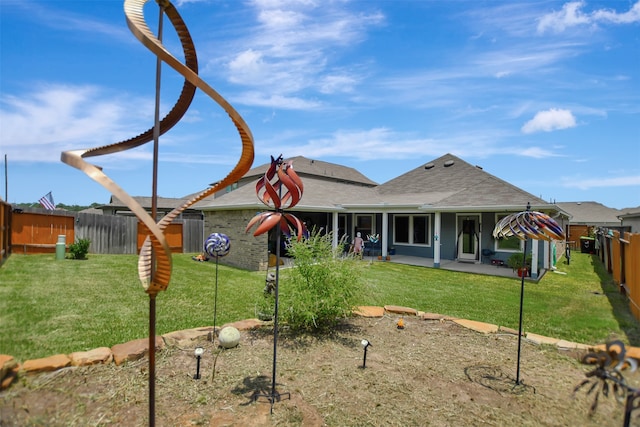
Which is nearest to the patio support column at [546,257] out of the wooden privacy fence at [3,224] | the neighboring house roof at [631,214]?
the neighboring house roof at [631,214]

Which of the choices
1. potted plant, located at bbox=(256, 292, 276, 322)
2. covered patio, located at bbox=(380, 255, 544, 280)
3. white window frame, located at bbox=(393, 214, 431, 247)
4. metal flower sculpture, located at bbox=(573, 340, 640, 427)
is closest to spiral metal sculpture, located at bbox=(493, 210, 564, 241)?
metal flower sculpture, located at bbox=(573, 340, 640, 427)

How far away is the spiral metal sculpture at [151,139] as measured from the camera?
170cm

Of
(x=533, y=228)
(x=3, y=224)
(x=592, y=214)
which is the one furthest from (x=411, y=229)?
(x=592, y=214)

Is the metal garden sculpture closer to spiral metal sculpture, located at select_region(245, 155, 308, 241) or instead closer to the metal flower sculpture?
spiral metal sculpture, located at select_region(245, 155, 308, 241)

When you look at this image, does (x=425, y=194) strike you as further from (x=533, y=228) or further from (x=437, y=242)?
(x=533, y=228)

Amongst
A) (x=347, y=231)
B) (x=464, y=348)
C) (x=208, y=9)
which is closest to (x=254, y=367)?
(x=464, y=348)

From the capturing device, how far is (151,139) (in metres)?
2.18

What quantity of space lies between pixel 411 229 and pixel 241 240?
7412mm

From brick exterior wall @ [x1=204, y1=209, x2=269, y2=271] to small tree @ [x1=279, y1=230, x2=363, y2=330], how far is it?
21.6 feet

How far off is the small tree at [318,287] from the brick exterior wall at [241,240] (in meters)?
6.57

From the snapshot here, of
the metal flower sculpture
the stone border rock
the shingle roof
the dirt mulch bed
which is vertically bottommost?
the dirt mulch bed

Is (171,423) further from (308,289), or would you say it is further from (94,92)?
(94,92)

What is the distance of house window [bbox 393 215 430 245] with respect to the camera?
47.7 feet

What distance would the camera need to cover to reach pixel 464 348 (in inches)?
164
